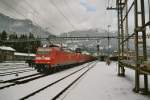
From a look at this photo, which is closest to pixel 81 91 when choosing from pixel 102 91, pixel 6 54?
pixel 102 91

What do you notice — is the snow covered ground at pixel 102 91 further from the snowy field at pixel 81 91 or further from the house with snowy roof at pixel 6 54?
the house with snowy roof at pixel 6 54

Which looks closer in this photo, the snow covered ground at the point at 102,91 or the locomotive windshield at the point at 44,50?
the snow covered ground at the point at 102,91

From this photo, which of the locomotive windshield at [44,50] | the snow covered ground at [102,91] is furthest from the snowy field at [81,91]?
the locomotive windshield at [44,50]

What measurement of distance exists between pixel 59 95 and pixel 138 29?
4.88 metres

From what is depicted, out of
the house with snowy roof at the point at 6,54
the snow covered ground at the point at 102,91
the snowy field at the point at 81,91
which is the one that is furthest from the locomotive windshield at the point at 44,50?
the house with snowy roof at the point at 6,54

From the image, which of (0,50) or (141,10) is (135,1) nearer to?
(141,10)

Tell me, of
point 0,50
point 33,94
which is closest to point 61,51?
point 33,94

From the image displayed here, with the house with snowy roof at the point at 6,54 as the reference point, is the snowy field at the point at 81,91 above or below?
below

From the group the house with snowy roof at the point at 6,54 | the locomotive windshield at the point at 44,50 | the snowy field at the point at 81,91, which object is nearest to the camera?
the snowy field at the point at 81,91

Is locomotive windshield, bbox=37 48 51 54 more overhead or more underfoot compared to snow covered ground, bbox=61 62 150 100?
more overhead

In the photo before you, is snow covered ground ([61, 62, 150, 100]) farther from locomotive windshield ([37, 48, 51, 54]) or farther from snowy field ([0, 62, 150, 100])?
locomotive windshield ([37, 48, 51, 54])

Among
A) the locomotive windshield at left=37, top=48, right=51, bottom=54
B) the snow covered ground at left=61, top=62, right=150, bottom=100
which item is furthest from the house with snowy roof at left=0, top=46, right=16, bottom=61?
the snow covered ground at left=61, top=62, right=150, bottom=100

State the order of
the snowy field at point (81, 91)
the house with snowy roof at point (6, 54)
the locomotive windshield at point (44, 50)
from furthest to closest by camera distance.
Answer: the house with snowy roof at point (6, 54), the locomotive windshield at point (44, 50), the snowy field at point (81, 91)

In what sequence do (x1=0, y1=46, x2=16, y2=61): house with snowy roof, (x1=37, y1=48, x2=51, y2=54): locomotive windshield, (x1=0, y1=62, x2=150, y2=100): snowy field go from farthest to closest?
(x1=0, y1=46, x2=16, y2=61): house with snowy roof → (x1=37, y1=48, x2=51, y2=54): locomotive windshield → (x1=0, y1=62, x2=150, y2=100): snowy field
